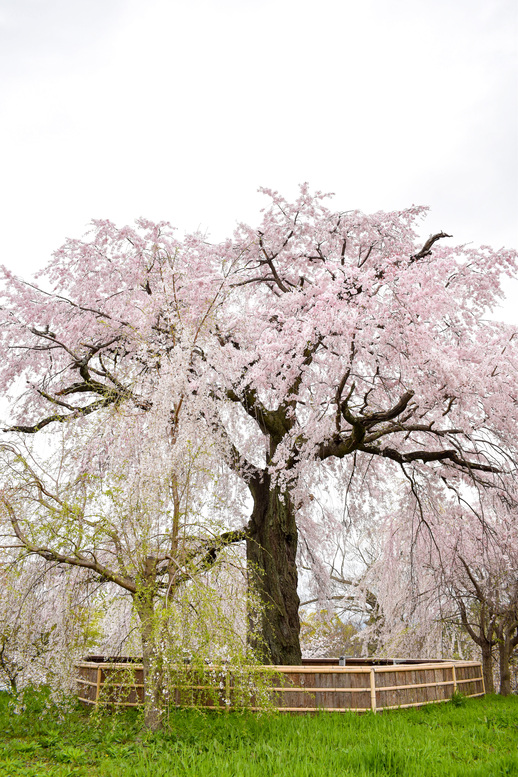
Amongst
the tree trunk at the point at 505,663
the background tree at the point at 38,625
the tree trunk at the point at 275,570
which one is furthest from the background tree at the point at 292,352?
the tree trunk at the point at 505,663

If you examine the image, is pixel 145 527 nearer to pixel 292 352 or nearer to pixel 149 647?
pixel 149 647

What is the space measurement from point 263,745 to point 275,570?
4.03 metres

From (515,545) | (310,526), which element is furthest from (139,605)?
(515,545)

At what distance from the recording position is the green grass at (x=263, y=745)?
16.5 feet

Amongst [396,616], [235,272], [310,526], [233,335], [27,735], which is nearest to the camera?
[27,735]

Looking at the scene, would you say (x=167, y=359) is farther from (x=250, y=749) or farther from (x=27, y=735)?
A: (x=27, y=735)

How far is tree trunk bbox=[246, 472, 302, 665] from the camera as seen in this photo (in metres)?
9.30

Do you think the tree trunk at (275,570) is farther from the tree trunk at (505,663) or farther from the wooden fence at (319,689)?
the tree trunk at (505,663)

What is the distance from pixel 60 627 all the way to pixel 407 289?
6.57 meters

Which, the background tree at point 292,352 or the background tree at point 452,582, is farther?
the background tree at point 452,582

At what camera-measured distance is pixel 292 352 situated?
9117 millimetres

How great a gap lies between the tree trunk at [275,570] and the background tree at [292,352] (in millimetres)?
30

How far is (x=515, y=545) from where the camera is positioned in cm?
1304

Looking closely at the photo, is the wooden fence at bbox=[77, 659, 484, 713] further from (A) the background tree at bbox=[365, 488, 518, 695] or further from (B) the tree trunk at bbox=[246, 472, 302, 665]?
(A) the background tree at bbox=[365, 488, 518, 695]
